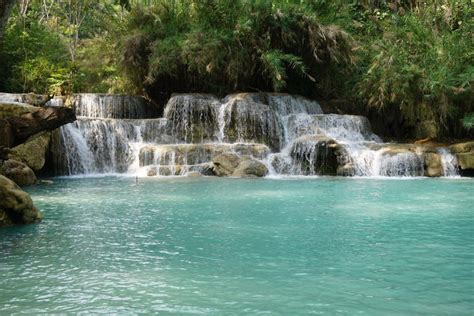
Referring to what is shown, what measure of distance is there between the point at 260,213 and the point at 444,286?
4375mm

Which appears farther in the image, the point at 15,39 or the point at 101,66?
the point at 101,66

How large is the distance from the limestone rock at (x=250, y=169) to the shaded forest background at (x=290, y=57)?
471cm

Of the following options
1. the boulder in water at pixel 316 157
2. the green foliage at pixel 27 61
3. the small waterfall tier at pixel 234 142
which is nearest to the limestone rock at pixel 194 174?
the small waterfall tier at pixel 234 142

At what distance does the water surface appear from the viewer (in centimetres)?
439

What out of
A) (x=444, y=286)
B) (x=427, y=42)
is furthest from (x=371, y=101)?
(x=444, y=286)

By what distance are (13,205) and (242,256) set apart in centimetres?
354

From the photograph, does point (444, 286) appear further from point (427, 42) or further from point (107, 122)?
point (427, 42)

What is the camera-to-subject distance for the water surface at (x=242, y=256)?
439cm

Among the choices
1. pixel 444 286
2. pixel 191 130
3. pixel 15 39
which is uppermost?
pixel 15 39

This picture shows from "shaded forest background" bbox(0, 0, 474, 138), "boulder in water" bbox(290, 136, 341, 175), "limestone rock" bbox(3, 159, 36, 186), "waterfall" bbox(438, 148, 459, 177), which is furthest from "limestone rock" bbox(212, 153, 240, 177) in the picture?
"waterfall" bbox(438, 148, 459, 177)

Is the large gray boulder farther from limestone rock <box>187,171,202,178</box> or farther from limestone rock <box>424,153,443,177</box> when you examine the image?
limestone rock <box>424,153,443,177</box>

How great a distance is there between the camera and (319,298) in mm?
4465

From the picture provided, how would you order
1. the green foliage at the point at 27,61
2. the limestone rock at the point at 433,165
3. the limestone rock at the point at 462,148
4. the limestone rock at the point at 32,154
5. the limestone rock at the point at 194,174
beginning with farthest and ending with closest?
the green foliage at the point at 27,61 < the limestone rock at the point at 462,148 < the limestone rock at the point at 433,165 < the limestone rock at the point at 194,174 < the limestone rock at the point at 32,154

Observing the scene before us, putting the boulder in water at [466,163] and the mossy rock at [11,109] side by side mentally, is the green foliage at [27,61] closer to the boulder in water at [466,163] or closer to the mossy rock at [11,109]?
the mossy rock at [11,109]
